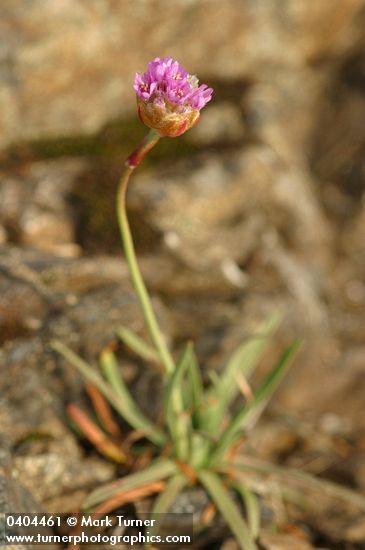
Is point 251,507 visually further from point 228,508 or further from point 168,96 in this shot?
point 168,96

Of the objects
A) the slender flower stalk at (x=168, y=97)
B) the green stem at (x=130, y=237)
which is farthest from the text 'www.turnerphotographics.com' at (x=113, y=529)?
the slender flower stalk at (x=168, y=97)

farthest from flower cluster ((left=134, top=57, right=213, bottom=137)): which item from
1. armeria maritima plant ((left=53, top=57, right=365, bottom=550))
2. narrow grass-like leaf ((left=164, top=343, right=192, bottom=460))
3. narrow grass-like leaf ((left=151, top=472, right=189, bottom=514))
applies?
narrow grass-like leaf ((left=151, top=472, right=189, bottom=514))

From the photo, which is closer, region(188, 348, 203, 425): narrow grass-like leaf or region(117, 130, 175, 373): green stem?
region(117, 130, 175, 373): green stem

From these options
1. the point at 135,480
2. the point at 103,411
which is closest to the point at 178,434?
the point at 135,480

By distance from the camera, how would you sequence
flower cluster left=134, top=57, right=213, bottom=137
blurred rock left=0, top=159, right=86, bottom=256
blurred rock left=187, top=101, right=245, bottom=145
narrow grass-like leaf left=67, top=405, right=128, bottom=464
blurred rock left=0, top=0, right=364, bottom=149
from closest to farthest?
flower cluster left=134, top=57, right=213, bottom=137, narrow grass-like leaf left=67, top=405, right=128, bottom=464, blurred rock left=0, top=159, right=86, bottom=256, blurred rock left=0, top=0, right=364, bottom=149, blurred rock left=187, top=101, right=245, bottom=145

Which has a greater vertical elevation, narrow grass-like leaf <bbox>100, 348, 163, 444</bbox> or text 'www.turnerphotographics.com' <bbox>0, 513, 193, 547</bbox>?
Result: narrow grass-like leaf <bbox>100, 348, 163, 444</bbox>

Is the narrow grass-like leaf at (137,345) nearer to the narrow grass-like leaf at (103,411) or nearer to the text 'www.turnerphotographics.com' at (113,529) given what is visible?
the narrow grass-like leaf at (103,411)

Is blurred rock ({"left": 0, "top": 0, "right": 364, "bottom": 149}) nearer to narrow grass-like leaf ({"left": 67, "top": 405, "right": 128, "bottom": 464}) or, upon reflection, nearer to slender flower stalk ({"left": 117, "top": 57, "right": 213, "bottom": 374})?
narrow grass-like leaf ({"left": 67, "top": 405, "right": 128, "bottom": 464})
